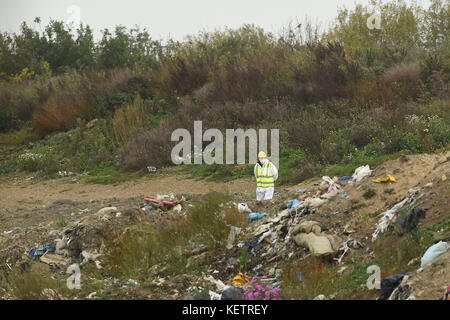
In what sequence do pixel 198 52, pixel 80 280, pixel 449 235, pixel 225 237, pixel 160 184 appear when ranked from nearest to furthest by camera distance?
1. pixel 449 235
2. pixel 80 280
3. pixel 225 237
4. pixel 160 184
5. pixel 198 52

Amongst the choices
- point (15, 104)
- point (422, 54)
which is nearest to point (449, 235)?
point (422, 54)

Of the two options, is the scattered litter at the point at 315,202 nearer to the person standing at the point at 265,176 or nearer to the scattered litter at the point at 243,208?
the scattered litter at the point at 243,208

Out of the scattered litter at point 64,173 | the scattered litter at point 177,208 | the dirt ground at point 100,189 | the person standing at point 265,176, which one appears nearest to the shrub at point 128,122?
the scattered litter at point 64,173

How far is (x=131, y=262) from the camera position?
860 cm

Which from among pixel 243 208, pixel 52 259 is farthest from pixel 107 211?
pixel 243 208

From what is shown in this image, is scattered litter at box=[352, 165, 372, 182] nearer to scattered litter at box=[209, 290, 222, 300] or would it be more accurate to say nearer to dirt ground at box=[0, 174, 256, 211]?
dirt ground at box=[0, 174, 256, 211]

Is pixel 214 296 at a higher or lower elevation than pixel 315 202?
lower

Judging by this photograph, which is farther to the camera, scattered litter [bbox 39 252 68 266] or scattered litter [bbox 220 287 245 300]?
scattered litter [bbox 39 252 68 266]

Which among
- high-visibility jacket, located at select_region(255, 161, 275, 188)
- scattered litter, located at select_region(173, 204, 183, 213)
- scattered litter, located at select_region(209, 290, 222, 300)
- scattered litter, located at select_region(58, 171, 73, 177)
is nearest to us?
scattered litter, located at select_region(209, 290, 222, 300)

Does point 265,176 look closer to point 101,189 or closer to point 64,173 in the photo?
point 101,189

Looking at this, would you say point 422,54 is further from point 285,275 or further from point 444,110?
point 285,275

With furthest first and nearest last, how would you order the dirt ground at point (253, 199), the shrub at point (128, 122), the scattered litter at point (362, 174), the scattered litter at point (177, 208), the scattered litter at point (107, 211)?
the shrub at point (128, 122), the scattered litter at point (107, 211), the scattered litter at point (177, 208), the scattered litter at point (362, 174), the dirt ground at point (253, 199)

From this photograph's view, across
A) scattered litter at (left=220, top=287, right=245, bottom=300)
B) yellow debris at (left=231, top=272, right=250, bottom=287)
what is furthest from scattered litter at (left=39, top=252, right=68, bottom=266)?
scattered litter at (left=220, top=287, right=245, bottom=300)
